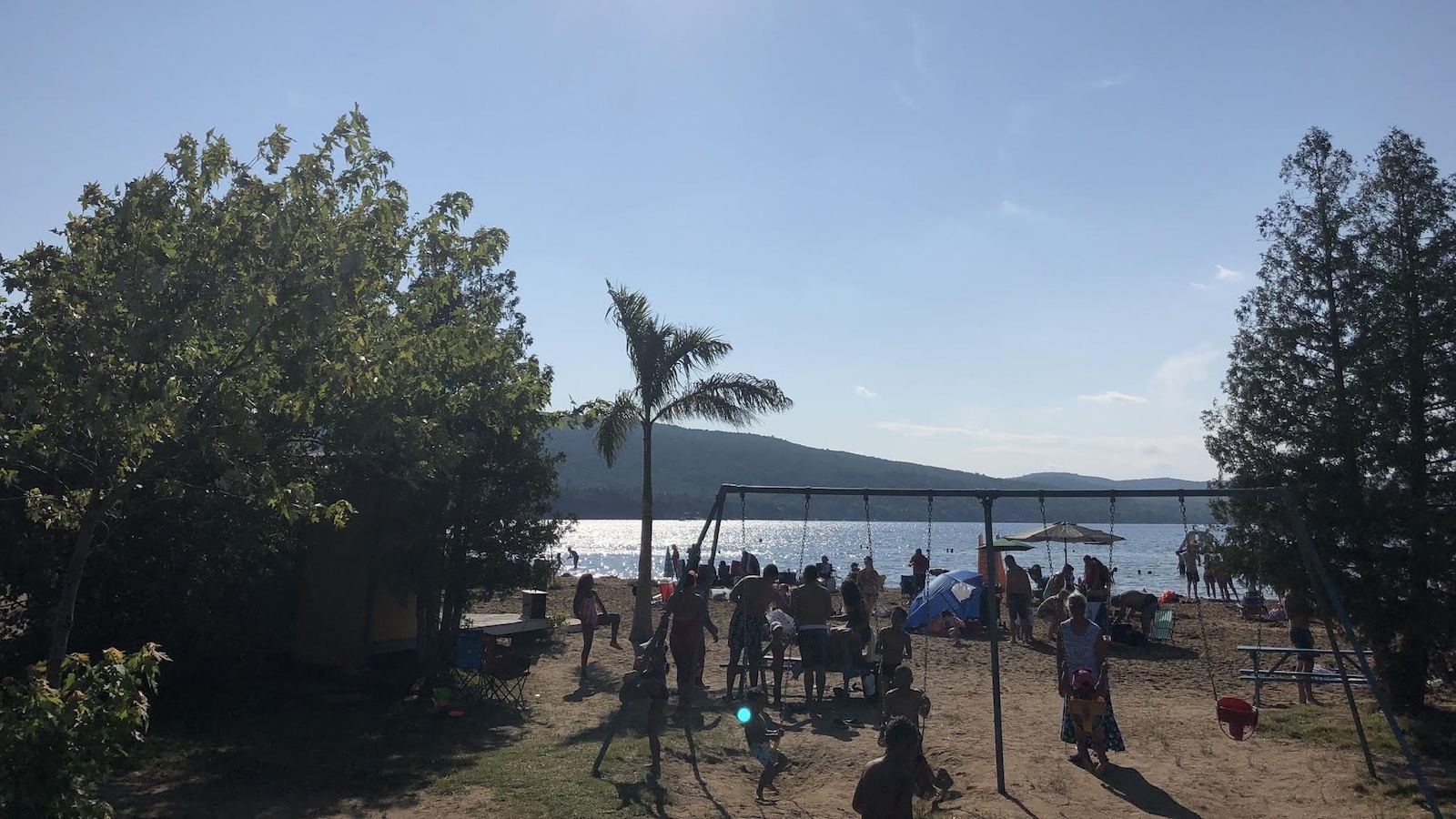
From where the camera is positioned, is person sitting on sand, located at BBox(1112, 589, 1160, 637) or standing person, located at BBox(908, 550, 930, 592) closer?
person sitting on sand, located at BBox(1112, 589, 1160, 637)

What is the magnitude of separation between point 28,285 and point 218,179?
1.59m

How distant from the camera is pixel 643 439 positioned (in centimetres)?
2198

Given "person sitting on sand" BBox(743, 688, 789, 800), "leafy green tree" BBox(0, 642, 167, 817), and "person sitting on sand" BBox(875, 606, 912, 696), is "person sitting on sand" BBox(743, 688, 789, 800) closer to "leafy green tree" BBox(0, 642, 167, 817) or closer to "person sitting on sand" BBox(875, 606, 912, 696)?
"person sitting on sand" BBox(875, 606, 912, 696)

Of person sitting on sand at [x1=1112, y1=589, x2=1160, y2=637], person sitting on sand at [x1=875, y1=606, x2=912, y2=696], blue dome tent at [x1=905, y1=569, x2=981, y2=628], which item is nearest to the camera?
person sitting on sand at [x1=875, y1=606, x2=912, y2=696]

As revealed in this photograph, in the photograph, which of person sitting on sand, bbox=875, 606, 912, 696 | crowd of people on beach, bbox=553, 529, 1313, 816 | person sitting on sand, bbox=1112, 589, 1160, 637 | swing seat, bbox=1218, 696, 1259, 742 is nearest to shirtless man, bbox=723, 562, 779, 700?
crowd of people on beach, bbox=553, 529, 1313, 816

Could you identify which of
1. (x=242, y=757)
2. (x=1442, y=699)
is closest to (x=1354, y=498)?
(x=1442, y=699)

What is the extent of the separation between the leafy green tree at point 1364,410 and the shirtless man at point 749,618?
6468 mm

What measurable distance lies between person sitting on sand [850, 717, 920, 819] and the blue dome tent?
54.7 feet

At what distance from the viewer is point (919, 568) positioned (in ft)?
95.1

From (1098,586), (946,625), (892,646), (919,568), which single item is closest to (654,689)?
(892,646)

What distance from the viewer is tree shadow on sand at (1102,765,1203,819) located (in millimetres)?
9195

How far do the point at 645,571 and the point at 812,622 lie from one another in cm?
748

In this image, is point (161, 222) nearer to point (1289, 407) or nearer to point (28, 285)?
point (28, 285)

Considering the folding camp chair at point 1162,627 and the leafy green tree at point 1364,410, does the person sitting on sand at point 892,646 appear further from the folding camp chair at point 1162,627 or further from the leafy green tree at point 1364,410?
the folding camp chair at point 1162,627
